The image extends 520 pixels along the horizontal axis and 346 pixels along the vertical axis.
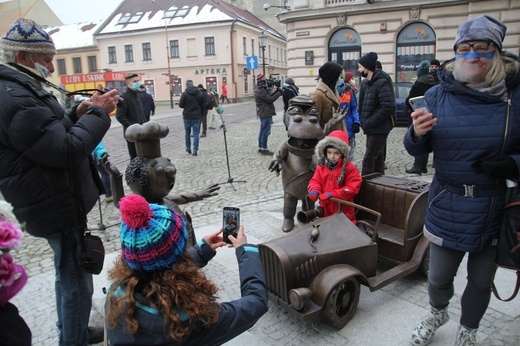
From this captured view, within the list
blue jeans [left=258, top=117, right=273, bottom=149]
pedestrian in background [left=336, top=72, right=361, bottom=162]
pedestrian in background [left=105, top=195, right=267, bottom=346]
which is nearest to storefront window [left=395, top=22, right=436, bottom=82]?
blue jeans [left=258, top=117, right=273, bottom=149]

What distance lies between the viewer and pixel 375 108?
20.2 ft

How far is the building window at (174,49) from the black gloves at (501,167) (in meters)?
38.0

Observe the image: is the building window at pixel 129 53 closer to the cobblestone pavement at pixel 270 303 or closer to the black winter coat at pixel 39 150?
the cobblestone pavement at pixel 270 303

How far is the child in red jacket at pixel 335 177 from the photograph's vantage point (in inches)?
148

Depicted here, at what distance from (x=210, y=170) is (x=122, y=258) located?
6930 mm

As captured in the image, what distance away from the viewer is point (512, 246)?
2.26m

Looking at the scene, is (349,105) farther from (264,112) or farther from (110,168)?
(110,168)

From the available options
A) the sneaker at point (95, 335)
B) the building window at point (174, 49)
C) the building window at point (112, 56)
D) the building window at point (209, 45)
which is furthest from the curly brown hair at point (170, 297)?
the building window at point (112, 56)

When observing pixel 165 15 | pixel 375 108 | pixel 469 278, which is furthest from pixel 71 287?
pixel 165 15

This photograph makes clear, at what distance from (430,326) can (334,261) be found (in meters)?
0.73

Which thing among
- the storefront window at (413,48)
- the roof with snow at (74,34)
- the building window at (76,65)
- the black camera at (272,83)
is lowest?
the black camera at (272,83)

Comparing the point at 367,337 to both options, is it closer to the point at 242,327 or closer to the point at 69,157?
the point at 242,327

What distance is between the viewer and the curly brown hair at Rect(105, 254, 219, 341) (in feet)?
5.00

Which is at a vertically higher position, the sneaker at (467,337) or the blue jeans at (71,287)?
the blue jeans at (71,287)
